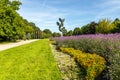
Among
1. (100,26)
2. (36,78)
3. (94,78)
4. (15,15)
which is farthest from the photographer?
(100,26)

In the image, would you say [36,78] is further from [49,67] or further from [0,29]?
[0,29]

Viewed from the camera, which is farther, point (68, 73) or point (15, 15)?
point (15, 15)

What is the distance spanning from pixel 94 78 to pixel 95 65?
602 millimetres

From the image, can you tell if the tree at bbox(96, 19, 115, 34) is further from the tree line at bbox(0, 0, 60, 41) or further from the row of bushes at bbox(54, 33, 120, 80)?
the row of bushes at bbox(54, 33, 120, 80)

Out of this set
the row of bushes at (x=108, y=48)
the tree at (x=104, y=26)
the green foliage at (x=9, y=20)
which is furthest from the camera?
the tree at (x=104, y=26)

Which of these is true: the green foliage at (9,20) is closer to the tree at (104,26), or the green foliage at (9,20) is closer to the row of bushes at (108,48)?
the tree at (104,26)

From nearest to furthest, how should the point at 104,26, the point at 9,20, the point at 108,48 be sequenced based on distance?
the point at 108,48, the point at 9,20, the point at 104,26

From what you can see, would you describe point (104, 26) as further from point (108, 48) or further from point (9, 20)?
point (108, 48)

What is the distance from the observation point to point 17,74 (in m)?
9.41

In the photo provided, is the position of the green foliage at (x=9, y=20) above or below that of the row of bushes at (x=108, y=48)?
above

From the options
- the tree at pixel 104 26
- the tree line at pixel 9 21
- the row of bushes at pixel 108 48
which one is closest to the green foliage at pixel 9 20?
the tree line at pixel 9 21

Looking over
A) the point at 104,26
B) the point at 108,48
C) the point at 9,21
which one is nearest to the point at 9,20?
the point at 9,21

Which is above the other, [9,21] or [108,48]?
[9,21]

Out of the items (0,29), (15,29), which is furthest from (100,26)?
(0,29)
